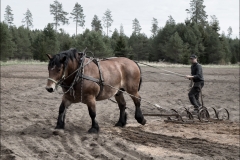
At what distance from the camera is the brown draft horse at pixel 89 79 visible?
7.46m

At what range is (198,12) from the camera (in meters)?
73.4

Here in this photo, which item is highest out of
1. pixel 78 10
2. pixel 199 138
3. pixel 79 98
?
pixel 78 10

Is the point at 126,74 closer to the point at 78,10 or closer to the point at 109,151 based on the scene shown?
the point at 109,151

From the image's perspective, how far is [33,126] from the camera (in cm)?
864

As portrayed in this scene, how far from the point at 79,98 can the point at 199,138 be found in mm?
3072

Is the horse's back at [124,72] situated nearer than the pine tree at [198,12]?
Yes

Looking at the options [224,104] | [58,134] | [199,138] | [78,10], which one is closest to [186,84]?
[224,104]

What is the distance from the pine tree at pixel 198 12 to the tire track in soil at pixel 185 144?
67.9 meters

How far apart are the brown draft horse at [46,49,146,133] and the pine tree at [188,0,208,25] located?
219 feet

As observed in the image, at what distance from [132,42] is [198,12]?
59.2 ft

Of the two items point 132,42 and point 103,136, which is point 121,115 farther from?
point 132,42

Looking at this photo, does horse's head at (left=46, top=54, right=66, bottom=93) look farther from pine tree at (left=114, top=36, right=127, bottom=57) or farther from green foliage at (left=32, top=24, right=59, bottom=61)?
pine tree at (left=114, top=36, right=127, bottom=57)

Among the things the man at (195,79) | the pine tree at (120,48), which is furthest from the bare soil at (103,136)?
the pine tree at (120,48)

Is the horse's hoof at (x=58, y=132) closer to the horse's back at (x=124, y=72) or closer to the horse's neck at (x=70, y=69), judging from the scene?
the horse's neck at (x=70, y=69)
